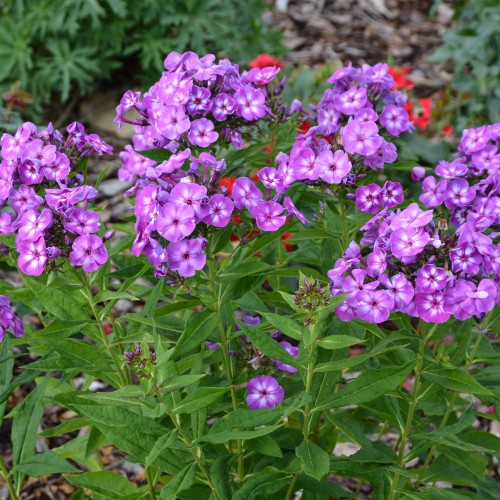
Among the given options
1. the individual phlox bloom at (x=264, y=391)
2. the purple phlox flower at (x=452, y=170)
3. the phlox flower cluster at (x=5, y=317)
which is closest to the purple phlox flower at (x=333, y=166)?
the purple phlox flower at (x=452, y=170)

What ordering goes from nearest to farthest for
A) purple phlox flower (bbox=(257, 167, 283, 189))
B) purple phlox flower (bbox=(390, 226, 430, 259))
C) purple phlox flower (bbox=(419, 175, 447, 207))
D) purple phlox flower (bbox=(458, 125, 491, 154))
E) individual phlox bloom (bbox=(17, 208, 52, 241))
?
purple phlox flower (bbox=(390, 226, 430, 259)) → individual phlox bloom (bbox=(17, 208, 52, 241)) → purple phlox flower (bbox=(257, 167, 283, 189)) → purple phlox flower (bbox=(419, 175, 447, 207)) → purple phlox flower (bbox=(458, 125, 491, 154))

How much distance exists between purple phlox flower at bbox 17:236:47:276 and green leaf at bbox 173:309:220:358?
16.3 inches

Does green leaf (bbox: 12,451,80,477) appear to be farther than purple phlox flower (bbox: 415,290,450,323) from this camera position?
Yes

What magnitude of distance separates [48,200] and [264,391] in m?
0.80

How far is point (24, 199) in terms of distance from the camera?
220cm

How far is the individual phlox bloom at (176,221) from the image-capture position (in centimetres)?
201

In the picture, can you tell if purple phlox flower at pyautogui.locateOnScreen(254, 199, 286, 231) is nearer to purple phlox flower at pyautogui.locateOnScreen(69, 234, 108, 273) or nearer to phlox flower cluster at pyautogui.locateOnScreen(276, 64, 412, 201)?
phlox flower cluster at pyautogui.locateOnScreen(276, 64, 412, 201)

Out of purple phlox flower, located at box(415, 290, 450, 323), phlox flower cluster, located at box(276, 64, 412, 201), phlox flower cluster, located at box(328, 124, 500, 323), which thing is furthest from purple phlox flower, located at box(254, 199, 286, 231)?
purple phlox flower, located at box(415, 290, 450, 323)

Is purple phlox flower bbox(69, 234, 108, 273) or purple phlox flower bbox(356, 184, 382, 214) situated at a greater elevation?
purple phlox flower bbox(356, 184, 382, 214)

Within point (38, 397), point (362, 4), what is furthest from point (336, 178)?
point (362, 4)

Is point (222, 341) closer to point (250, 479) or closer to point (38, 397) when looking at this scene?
point (250, 479)

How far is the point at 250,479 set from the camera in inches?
93.6

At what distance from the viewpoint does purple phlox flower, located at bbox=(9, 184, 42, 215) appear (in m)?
2.14

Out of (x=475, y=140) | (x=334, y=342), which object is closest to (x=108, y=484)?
(x=334, y=342)
